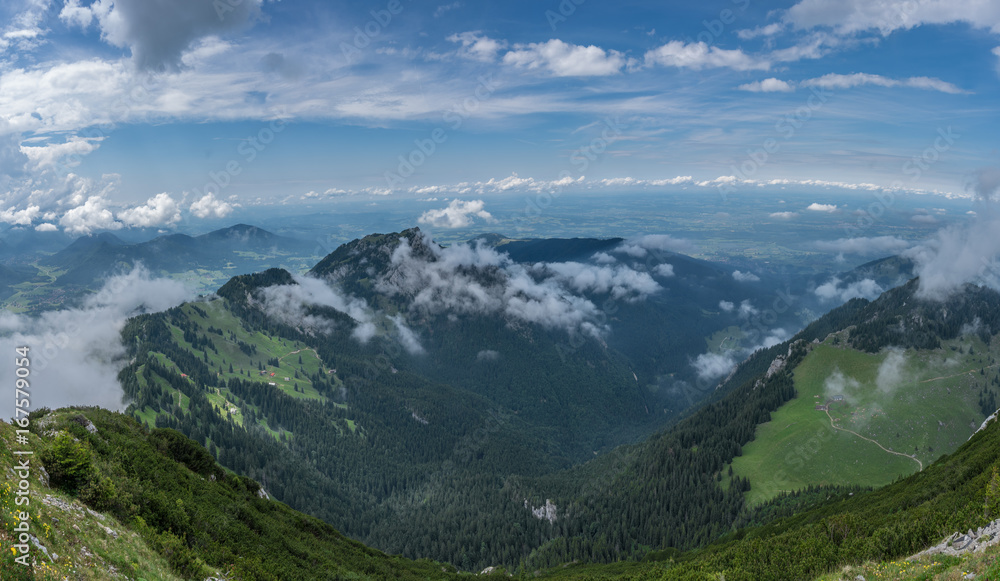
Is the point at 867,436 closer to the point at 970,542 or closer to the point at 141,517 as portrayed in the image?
the point at 970,542

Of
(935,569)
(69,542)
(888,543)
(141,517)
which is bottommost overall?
(888,543)

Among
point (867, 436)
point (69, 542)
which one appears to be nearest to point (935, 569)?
point (69, 542)

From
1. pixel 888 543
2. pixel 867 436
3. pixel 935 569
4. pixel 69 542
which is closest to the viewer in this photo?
pixel 69 542

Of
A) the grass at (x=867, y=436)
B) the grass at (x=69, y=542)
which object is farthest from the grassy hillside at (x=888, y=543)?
the grass at (x=867, y=436)

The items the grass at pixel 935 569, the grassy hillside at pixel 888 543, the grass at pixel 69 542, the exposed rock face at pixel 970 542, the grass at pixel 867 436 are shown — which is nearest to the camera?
the grass at pixel 69 542

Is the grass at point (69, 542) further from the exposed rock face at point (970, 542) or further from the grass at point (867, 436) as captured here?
the grass at point (867, 436)

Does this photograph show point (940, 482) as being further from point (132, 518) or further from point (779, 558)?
point (132, 518)
